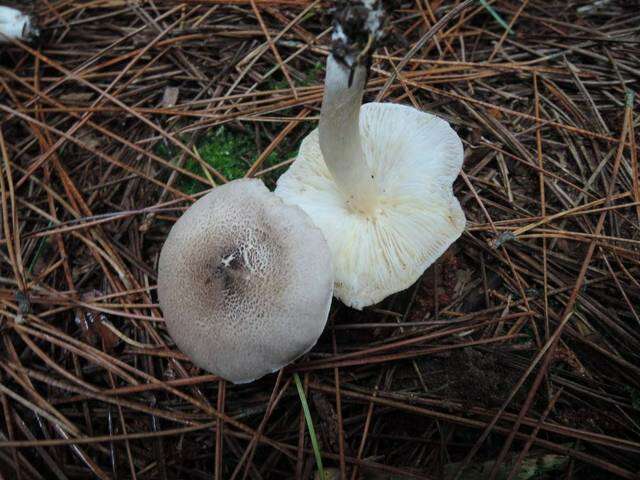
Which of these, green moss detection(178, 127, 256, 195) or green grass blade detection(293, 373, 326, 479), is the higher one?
green moss detection(178, 127, 256, 195)

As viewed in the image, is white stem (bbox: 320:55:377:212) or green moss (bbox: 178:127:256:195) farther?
green moss (bbox: 178:127:256:195)

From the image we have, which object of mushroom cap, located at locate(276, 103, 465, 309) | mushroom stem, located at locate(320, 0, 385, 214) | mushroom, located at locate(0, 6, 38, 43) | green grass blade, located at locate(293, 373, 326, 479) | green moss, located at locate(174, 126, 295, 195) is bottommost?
green grass blade, located at locate(293, 373, 326, 479)

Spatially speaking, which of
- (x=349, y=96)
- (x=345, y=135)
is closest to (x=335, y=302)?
(x=345, y=135)

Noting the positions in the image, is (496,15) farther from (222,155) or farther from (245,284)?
(245,284)

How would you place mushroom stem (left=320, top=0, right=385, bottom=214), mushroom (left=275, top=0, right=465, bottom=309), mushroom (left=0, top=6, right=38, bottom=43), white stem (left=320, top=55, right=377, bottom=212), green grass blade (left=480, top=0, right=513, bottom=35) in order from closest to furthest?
1. mushroom stem (left=320, top=0, right=385, bottom=214)
2. white stem (left=320, top=55, right=377, bottom=212)
3. mushroom (left=275, top=0, right=465, bottom=309)
4. green grass blade (left=480, top=0, right=513, bottom=35)
5. mushroom (left=0, top=6, right=38, bottom=43)

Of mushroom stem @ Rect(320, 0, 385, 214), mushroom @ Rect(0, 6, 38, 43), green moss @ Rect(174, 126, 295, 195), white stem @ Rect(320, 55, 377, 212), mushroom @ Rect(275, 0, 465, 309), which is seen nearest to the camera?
mushroom stem @ Rect(320, 0, 385, 214)

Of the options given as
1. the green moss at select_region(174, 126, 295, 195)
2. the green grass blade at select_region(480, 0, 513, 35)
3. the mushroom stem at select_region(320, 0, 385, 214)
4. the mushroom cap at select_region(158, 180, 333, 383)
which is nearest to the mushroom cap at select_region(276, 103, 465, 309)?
the mushroom stem at select_region(320, 0, 385, 214)

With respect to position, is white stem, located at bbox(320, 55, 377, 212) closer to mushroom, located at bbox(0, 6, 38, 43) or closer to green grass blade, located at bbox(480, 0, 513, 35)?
green grass blade, located at bbox(480, 0, 513, 35)
